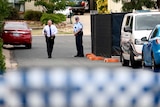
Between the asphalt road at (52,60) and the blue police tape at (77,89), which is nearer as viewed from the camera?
the blue police tape at (77,89)

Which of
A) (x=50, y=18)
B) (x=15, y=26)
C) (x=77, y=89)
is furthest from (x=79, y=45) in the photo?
(x=50, y=18)

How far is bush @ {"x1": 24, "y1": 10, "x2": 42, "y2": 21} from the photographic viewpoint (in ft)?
181

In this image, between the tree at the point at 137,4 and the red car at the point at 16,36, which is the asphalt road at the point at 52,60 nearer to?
the red car at the point at 16,36

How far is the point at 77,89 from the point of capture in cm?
574

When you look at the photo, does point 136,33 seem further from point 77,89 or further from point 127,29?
point 77,89

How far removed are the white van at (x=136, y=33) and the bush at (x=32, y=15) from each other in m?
34.5

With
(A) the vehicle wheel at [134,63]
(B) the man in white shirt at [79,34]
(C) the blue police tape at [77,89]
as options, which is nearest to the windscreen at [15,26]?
(B) the man in white shirt at [79,34]

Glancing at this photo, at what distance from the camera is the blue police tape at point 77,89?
5.70 m

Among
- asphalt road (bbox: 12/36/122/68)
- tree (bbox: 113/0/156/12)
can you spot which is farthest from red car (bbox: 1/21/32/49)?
tree (bbox: 113/0/156/12)

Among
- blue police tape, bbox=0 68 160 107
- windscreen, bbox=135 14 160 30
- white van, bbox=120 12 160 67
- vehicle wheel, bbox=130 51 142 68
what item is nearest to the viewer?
blue police tape, bbox=0 68 160 107

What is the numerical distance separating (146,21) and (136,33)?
0.99 meters

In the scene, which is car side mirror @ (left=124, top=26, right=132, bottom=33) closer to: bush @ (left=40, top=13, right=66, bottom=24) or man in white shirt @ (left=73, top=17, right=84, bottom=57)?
man in white shirt @ (left=73, top=17, right=84, bottom=57)

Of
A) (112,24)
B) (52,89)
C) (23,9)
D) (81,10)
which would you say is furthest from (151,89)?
(81,10)

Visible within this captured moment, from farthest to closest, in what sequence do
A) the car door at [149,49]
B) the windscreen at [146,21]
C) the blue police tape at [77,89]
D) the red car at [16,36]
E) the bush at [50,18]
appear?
the bush at [50,18] < the red car at [16,36] < the windscreen at [146,21] < the car door at [149,49] < the blue police tape at [77,89]
